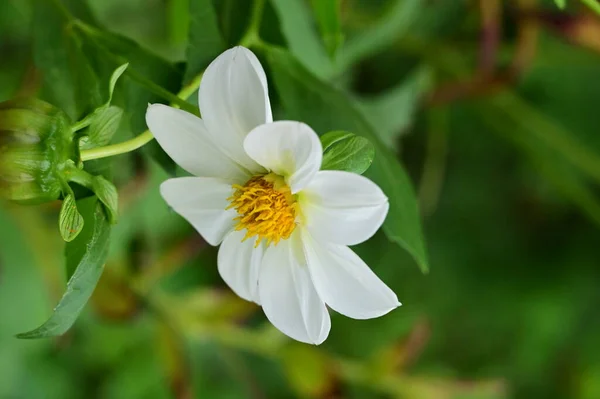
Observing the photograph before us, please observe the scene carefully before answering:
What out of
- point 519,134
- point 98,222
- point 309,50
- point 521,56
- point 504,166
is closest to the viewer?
Answer: point 98,222

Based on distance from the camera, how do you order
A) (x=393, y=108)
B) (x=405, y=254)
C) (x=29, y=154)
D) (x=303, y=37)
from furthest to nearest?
(x=405, y=254), (x=393, y=108), (x=303, y=37), (x=29, y=154)

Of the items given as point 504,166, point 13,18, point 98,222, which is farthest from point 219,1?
point 504,166

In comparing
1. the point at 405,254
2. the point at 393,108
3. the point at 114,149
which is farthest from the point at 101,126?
the point at 405,254

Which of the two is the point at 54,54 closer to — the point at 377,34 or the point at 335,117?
the point at 335,117

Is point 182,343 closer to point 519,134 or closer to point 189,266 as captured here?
point 189,266

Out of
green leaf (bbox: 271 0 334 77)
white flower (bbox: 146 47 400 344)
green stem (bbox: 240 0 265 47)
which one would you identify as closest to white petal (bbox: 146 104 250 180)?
white flower (bbox: 146 47 400 344)

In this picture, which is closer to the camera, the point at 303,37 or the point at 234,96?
the point at 234,96
